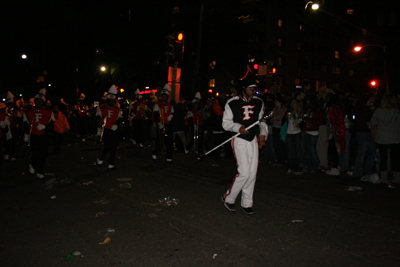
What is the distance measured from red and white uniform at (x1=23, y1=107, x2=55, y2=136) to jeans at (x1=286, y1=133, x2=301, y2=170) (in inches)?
246

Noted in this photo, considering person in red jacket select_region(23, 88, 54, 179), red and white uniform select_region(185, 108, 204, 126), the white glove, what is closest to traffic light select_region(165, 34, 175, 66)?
red and white uniform select_region(185, 108, 204, 126)

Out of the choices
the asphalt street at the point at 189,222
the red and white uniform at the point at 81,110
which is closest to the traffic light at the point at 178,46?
the asphalt street at the point at 189,222

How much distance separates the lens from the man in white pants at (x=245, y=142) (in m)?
5.07

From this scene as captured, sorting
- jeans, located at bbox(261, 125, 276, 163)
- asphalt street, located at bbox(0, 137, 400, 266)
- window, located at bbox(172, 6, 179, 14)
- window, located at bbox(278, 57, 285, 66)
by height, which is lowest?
asphalt street, located at bbox(0, 137, 400, 266)

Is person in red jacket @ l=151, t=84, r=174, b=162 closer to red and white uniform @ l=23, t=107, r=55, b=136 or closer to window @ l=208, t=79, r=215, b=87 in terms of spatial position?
red and white uniform @ l=23, t=107, r=55, b=136

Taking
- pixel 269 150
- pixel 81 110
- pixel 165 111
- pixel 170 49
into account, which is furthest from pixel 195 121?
pixel 81 110

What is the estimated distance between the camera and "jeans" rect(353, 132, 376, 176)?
802cm

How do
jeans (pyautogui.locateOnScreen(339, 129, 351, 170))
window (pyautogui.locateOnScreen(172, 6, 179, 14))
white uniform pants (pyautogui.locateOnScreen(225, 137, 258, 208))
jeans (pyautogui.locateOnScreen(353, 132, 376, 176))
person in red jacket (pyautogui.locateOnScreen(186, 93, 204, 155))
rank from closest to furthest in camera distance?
1. white uniform pants (pyautogui.locateOnScreen(225, 137, 258, 208))
2. jeans (pyautogui.locateOnScreen(353, 132, 376, 176))
3. jeans (pyautogui.locateOnScreen(339, 129, 351, 170))
4. person in red jacket (pyautogui.locateOnScreen(186, 93, 204, 155))
5. window (pyautogui.locateOnScreen(172, 6, 179, 14))

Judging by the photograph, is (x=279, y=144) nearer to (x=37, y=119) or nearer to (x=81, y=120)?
(x=37, y=119)

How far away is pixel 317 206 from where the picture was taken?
5.66m

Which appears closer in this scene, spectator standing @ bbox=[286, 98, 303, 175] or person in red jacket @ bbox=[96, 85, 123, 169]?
spectator standing @ bbox=[286, 98, 303, 175]

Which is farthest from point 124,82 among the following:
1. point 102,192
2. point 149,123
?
point 102,192

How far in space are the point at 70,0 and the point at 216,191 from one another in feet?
81.5

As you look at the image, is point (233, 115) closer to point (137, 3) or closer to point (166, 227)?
point (166, 227)
